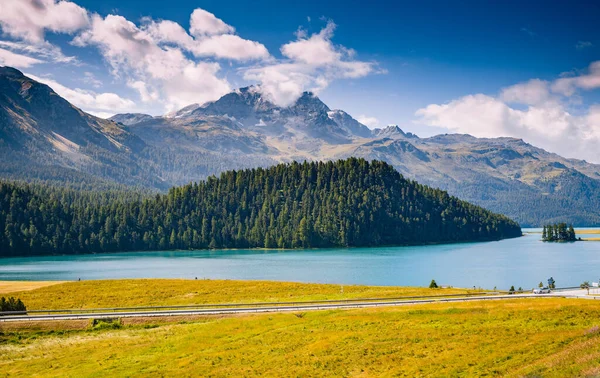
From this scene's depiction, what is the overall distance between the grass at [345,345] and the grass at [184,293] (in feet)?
61.5

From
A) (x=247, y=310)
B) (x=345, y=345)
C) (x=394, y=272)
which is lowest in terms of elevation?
(x=394, y=272)

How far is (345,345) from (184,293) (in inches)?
2003

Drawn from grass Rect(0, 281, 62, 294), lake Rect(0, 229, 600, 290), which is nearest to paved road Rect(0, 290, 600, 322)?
grass Rect(0, 281, 62, 294)

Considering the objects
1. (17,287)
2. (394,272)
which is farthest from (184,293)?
(394,272)

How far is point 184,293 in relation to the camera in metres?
93.3

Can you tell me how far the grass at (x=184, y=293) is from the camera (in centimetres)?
8219

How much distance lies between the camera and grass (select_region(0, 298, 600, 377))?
132ft

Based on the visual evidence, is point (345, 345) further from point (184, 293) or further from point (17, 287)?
point (17, 287)

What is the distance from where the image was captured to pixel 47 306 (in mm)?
81375

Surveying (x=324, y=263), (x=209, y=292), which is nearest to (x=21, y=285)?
(x=209, y=292)

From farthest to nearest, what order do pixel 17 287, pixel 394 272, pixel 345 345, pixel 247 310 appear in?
1. pixel 394 272
2. pixel 17 287
3. pixel 247 310
4. pixel 345 345

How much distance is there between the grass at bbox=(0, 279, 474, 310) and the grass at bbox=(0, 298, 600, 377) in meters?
18.7

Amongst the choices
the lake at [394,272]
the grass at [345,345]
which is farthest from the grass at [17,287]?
the grass at [345,345]

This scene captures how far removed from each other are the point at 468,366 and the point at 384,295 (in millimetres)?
41005
